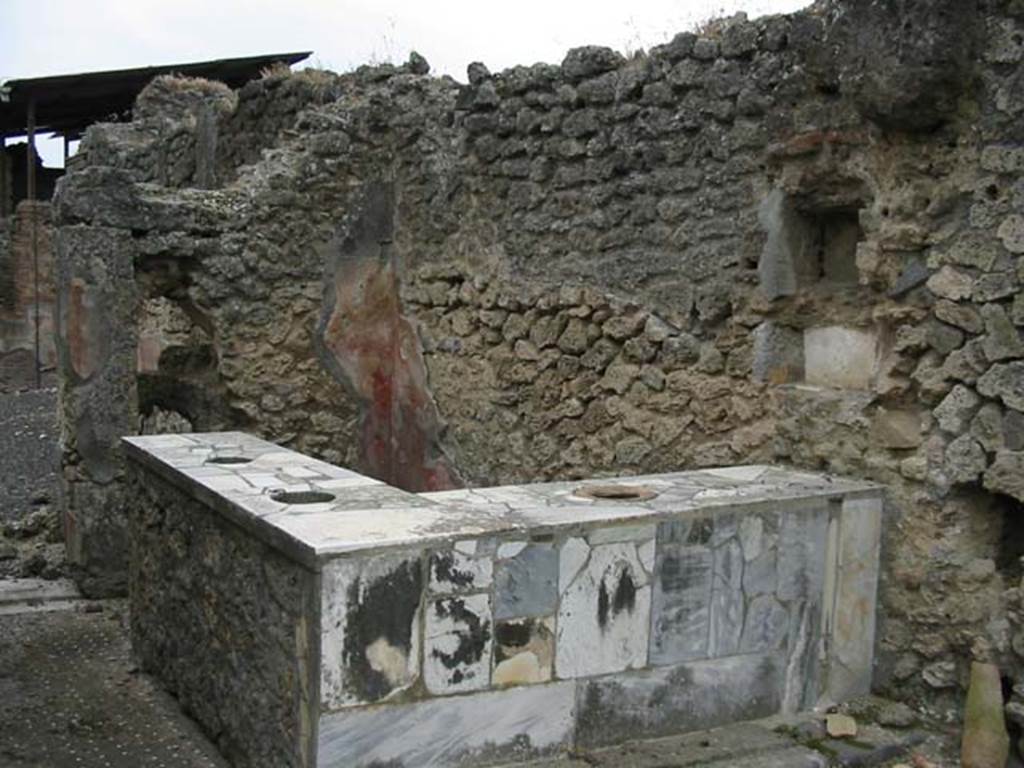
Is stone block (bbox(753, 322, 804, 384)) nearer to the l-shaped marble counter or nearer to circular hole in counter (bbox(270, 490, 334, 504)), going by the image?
the l-shaped marble counter

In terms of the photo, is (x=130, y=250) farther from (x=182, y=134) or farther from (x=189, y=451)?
(x=182, y=134)

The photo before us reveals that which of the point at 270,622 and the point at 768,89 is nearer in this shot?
the point at 270,622

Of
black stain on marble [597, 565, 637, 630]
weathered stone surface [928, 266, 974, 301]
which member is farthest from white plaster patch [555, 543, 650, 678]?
weathered stone surface [928, 266, 974, 301]

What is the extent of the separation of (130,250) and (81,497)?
141cm

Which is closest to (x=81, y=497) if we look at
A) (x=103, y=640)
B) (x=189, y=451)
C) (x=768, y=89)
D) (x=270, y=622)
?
(x=103, y=640)

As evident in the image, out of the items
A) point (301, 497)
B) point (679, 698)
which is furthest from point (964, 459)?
point (301, 497)

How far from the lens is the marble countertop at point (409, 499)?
3.33m

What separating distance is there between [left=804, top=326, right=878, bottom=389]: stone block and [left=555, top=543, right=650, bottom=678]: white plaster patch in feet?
4.73

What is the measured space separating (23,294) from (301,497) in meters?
14.4

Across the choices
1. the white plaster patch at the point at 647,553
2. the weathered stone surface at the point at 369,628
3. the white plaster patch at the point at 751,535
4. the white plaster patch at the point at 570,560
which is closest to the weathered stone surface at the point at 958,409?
the white plaster patch at the point at 751,535

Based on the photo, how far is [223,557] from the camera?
3941 mm

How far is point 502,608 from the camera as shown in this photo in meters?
3.42

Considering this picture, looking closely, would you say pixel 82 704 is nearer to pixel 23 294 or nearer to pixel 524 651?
pixel 524 651

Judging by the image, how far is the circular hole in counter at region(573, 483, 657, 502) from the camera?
397 centimetres
